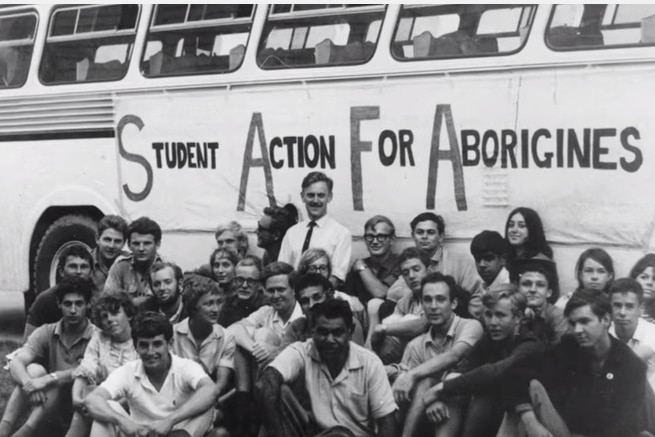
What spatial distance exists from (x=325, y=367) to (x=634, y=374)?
1.47 m

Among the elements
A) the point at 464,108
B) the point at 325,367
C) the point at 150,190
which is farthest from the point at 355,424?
the point at 150,190

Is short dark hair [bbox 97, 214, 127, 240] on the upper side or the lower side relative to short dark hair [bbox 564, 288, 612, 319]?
upper

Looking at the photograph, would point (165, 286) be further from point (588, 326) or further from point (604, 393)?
point (604, 393)

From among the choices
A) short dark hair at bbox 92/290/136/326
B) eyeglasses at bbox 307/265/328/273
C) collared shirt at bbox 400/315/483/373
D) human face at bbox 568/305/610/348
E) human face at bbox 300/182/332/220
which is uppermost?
human face at bbox 300/182/332/220

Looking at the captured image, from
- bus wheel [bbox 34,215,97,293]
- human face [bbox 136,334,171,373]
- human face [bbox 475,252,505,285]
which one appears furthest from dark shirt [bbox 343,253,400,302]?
bus wheel [bbox 34,215,97,293]

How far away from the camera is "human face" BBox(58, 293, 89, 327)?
613 cm

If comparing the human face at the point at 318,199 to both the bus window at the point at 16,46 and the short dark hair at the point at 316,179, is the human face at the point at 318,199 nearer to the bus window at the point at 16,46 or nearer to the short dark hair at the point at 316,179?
the short dark hair at the point at 316,179

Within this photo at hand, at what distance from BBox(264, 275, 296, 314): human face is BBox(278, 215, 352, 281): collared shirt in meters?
0.32

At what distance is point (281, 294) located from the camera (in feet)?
19.1

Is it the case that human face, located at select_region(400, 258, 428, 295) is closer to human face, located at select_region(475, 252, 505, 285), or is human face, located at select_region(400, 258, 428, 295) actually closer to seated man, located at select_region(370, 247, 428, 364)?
seated man, located at select_region(370, 247, 428, 364)

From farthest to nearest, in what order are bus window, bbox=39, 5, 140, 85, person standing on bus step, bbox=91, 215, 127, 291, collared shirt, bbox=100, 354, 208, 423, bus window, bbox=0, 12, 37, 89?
bus window, bbox=0, 12, 37, 89, bus window, bbox=39, 5, 140, 85, person standing on bus step, bbox=91, 215, 127, 291, collared shirt, bbox=100, 354, 208, 423

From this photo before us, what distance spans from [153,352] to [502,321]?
1.74m

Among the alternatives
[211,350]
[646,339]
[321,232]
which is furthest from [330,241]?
[646,339]

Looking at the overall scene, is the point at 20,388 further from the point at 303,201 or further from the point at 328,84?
the point at 328,84
